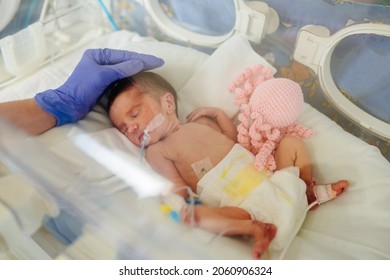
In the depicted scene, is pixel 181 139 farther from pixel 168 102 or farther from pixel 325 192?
pixel 325 192

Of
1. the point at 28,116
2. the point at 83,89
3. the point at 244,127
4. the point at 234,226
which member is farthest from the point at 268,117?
the point at 28,116

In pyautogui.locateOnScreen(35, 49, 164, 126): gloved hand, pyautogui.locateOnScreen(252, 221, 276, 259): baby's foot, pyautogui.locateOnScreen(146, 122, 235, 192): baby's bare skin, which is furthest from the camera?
pyautogui.locateOnScreen(35, 49, 164, 126): gloved hand

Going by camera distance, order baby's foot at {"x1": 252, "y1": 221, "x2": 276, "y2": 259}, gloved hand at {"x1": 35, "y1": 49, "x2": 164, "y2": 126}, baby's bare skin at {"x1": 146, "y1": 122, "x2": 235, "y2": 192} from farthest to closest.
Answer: gloved hand at {"x1": 35, "y1": 49, "x2": 164, "y2": 126} → baby's bare skin at {"x1": 146, "y1": 122, "x2": 235, "y2": 192} → baby's foot at {"x1": 252, "y1": 221, "x2": 276, "y2": 259}

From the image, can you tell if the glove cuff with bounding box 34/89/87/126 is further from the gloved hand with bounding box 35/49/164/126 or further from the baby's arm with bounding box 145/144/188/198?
the baby's arm with bounding box 145/144/188/198

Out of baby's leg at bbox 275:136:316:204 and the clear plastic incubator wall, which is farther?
baby's leg at bbox 275:136:316:204

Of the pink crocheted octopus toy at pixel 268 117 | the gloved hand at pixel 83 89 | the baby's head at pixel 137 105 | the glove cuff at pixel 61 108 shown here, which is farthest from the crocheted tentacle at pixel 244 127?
the glove cuff at pixel 61 108

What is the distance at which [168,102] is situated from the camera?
41.4 inches

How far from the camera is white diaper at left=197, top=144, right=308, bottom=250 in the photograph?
0.88 meters

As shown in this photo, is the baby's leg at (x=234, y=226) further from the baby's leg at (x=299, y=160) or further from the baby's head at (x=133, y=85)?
the baby's head at (x=133, y=85)

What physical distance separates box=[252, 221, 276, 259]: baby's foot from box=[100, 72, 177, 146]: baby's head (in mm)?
306

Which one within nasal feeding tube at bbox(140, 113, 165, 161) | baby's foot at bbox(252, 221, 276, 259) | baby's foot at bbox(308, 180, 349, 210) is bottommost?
baby's foot at bbox(308, 180, 349, 210)

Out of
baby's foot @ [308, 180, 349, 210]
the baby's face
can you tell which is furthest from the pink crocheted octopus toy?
the baby's face

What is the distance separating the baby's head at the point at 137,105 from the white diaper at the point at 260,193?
17cm
